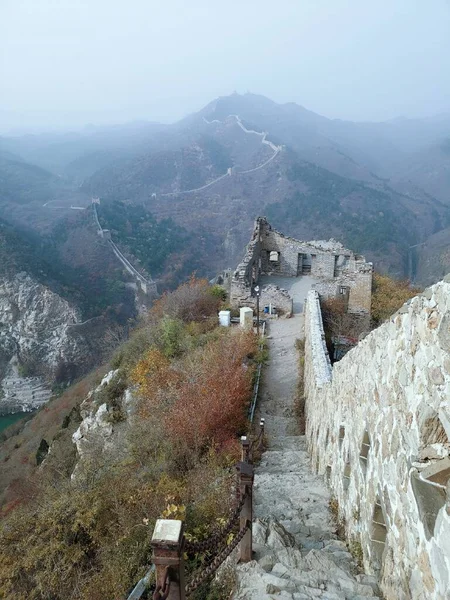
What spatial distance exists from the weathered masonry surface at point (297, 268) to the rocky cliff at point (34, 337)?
38644 millimetres

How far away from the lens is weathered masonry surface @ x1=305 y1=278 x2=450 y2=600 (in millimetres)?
2891

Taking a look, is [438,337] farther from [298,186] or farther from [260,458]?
[298,186]

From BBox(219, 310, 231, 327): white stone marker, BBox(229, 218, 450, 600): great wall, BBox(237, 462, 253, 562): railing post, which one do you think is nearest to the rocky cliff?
BBox(219, 310, 231, 327): white stone marker

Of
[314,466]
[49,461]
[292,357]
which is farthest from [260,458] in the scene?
[49,461]

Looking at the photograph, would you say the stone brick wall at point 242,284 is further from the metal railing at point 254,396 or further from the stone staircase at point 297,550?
the stone staircase at point 297,550

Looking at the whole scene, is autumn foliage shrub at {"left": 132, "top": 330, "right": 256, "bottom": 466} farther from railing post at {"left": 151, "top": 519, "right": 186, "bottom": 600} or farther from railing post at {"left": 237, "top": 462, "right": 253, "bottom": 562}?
railing post at {"left": 151, "top": 519, "right": 186, "bottom": 600}

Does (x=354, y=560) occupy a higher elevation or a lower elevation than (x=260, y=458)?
higher

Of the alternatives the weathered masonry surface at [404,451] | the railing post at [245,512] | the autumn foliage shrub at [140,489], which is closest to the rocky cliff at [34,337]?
the autumn foliage shrub at [140,489]

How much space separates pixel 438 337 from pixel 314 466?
6512mm

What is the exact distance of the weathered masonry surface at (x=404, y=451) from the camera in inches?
114

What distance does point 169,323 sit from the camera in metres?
16.7

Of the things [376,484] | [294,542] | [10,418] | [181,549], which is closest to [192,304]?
[294,542]

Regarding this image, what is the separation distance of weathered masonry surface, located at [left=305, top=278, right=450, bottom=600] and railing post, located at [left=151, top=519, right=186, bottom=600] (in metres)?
1.76

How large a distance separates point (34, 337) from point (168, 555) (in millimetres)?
58983
